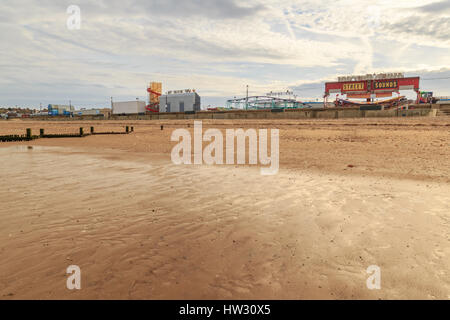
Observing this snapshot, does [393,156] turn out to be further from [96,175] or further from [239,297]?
[96,175]

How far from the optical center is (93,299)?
3.08m

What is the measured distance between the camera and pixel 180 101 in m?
88.8

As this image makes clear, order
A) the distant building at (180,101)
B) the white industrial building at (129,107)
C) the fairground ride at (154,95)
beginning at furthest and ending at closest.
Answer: the fairground ride at (154,95) → the white industrial building at (129,107) → the distant building at (180,101)

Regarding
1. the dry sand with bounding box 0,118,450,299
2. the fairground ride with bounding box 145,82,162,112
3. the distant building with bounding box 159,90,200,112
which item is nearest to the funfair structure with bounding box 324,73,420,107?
the distant building with bounding box 159,90,200,112

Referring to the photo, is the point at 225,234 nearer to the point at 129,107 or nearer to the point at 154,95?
the point at 129,107

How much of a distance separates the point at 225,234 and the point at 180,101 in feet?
289

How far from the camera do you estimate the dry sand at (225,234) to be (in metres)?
3.32

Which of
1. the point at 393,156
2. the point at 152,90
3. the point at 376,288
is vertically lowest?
the point at 376,288

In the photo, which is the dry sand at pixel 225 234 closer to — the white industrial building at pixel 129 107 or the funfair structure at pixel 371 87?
the funfair structure at pixel 371 87

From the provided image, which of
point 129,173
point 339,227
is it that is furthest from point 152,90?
point 339,227

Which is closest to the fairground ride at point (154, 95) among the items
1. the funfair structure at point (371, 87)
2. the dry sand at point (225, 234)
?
the funfair structure at point (371, 87)

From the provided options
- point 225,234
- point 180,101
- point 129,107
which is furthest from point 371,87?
point 129,107

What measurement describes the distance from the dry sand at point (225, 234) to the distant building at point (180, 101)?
80642 millimetres
